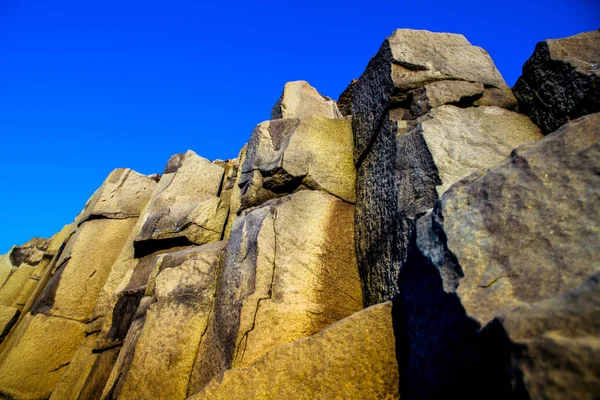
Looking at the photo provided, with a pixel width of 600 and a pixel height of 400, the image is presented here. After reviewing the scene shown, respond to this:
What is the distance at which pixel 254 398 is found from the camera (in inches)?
53.8

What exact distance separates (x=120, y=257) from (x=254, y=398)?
3.17 meters

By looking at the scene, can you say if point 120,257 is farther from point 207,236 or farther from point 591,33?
point 591,33

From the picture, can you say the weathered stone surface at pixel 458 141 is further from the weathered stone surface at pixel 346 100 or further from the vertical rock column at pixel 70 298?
the vertical rock column at pixel 70 298

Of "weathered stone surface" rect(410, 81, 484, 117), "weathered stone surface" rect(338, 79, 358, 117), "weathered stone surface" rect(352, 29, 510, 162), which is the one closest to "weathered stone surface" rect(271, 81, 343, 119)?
"weathered stone surface" rect(338, 79, 358, 117)

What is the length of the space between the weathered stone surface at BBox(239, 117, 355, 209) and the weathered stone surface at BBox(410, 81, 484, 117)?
815 millimetres

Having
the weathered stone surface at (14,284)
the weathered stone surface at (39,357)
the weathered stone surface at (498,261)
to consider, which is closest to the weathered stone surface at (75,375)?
the weathered stone surface at (39,357)

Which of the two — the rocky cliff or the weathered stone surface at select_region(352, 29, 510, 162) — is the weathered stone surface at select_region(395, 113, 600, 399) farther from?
→ the weathered stone surface at select_region(352, 29, 510, 162)

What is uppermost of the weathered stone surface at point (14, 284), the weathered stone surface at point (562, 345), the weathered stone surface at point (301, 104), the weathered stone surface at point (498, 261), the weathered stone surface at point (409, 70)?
the weathered stone surface at point (301, 104)

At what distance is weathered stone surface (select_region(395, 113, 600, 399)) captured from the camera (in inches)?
33.3

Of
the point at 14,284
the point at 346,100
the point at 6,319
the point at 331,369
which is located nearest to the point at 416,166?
the point at 331,369

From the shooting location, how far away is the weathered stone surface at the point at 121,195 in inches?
174

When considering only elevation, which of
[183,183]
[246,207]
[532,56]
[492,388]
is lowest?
[492,388]

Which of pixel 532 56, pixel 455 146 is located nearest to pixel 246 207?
pixel 455 146

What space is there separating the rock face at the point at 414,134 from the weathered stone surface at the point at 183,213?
172 centimetres
